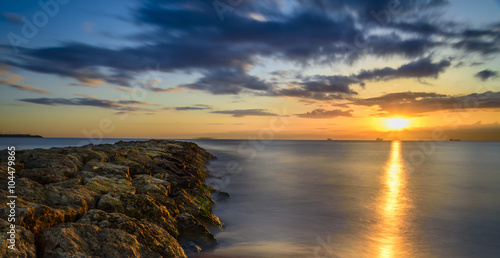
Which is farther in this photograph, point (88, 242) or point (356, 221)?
point (356, 221)

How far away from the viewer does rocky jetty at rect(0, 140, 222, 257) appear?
4948mm

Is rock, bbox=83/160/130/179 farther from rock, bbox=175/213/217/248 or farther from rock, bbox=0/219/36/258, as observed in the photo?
rock, bbox=0/219/36/258

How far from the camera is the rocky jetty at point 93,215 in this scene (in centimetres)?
495

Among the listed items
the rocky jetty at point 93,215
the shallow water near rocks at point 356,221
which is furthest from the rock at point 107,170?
the shallow water near rocks at point 356,221

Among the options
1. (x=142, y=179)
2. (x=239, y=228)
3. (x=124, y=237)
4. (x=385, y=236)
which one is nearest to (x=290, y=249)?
(x=239, y=228)

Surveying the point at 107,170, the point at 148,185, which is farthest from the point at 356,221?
the point at 107,170

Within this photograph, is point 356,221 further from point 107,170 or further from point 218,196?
point 107,170

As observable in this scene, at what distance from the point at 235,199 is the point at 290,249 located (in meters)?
7.60

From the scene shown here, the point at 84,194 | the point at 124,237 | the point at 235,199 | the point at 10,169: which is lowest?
the point at 235,199

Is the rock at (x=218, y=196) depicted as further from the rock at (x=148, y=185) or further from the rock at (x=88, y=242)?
the rock at (x=88, y=242)

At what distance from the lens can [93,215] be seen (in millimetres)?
6102

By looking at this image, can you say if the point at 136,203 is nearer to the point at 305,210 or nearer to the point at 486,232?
the point at 305,210

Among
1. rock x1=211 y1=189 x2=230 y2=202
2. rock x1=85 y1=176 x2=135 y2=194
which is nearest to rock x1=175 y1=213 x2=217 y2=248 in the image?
rock x1=85 y1=176 x2=135 y2=194

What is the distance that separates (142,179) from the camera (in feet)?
33.5
